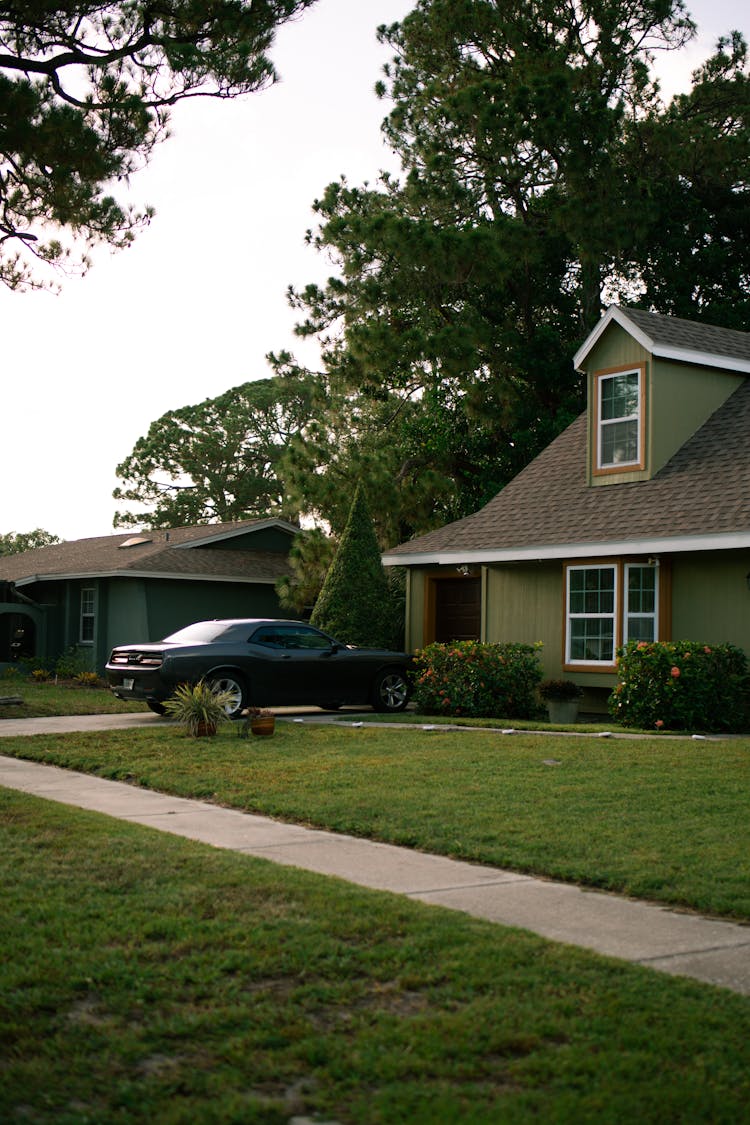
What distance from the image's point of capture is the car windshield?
53.1 ft

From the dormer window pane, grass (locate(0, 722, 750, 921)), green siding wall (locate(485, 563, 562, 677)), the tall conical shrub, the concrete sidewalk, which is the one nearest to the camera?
the concrete sidewalk

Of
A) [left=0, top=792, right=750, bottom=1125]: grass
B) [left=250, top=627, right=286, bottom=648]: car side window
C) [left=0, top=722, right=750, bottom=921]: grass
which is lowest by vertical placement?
[left=0, top=792, right=750, bottom=1125]: grass

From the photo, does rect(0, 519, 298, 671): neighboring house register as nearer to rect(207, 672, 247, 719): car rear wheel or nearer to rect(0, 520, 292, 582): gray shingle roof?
rect(0, 520, 292, 582): gray shingle roof

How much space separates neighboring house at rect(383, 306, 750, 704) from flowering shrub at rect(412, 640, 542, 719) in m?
0.88

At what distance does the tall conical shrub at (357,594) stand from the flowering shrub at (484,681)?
→ 3.75 meters

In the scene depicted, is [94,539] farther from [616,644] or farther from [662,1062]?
[662,1062]

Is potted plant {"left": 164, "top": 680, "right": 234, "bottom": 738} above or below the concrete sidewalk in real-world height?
above

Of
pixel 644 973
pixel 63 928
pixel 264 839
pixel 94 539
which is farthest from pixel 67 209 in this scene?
pixel 94 539

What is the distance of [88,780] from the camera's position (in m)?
10.6

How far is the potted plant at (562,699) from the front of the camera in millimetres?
16078

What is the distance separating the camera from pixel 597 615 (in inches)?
664

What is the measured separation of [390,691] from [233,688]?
2.81 meters

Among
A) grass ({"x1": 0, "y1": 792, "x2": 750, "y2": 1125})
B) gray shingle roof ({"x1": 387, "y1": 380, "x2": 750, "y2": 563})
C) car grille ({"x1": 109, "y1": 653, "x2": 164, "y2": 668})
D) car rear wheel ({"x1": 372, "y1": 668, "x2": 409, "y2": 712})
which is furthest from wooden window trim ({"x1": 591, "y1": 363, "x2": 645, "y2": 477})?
grass ({"x1": 0, "y1": 792, "x2": 750, "y2": 1125})

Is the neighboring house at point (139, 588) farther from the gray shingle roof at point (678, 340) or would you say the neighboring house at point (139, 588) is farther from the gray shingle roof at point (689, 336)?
the gray shingle roof at point (689, 336)
